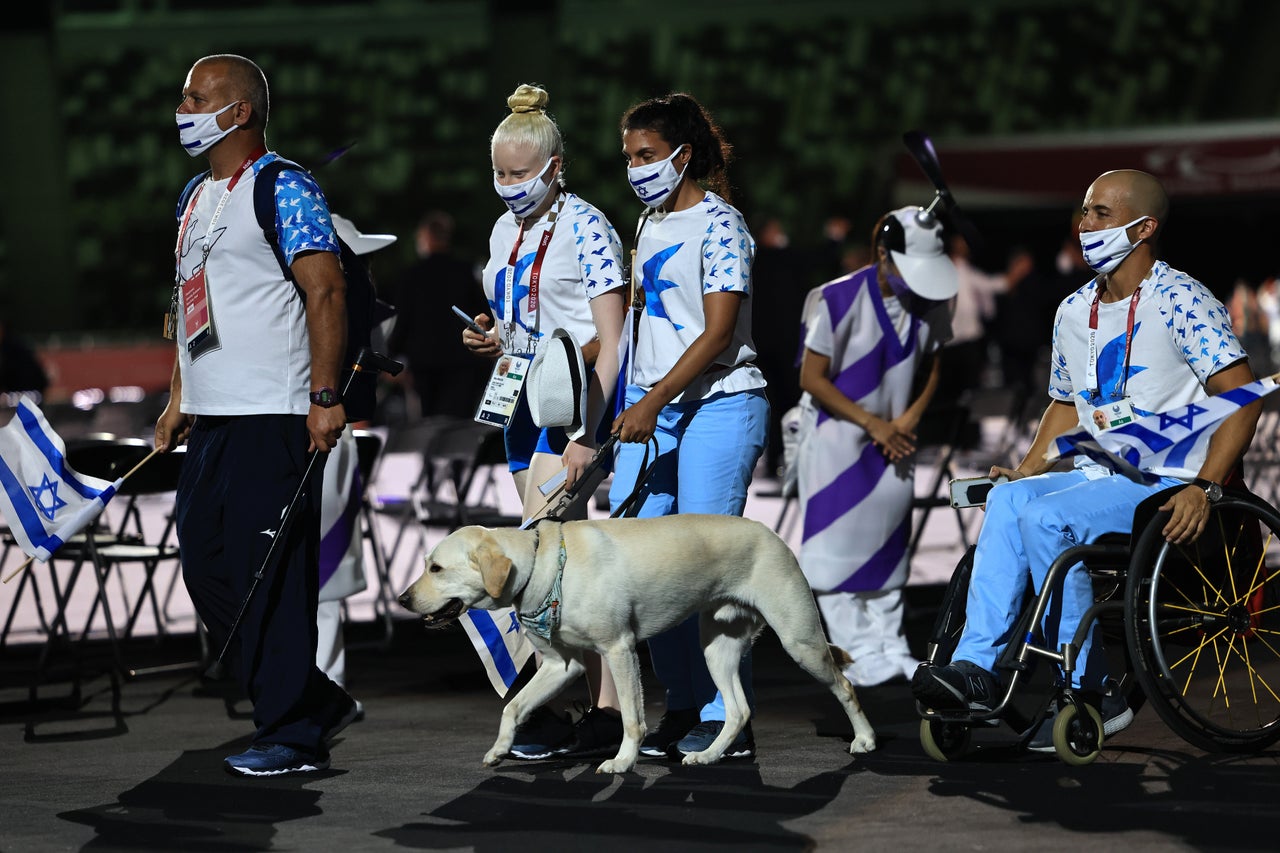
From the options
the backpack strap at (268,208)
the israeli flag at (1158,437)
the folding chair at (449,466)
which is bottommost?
the folding chair at (449,466)

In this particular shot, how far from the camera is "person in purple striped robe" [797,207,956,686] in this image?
20.4ft

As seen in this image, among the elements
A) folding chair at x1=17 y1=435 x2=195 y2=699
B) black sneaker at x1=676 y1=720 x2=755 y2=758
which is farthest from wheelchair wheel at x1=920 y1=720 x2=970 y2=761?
folding chair at x1=17 y1=435 x2=195 y2=699

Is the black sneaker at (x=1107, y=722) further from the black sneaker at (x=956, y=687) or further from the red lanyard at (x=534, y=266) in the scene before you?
the red lanyard at (x=534, y=266)

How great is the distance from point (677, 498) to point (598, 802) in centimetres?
93

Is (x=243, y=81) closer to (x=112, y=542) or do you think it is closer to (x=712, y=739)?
(x=712, y=739)

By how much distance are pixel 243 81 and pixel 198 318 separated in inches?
25.1

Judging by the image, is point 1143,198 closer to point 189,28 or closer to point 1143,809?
point 1143,809

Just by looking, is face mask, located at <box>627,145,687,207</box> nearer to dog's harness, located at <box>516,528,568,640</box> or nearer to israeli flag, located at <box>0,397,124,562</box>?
dog's harness, located at <box>516,528,568,640</box>

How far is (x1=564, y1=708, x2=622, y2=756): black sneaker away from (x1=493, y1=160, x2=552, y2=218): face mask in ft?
4.64

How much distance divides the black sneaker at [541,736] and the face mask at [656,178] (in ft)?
4.67

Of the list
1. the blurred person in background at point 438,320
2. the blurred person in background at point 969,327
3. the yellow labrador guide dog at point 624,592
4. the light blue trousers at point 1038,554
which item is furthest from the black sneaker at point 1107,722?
the blurred person in background at point 438,320

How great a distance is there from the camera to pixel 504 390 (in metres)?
4.96

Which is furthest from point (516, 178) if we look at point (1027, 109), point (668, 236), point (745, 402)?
point (1027, 109)

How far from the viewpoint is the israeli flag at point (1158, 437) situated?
14.9ft
